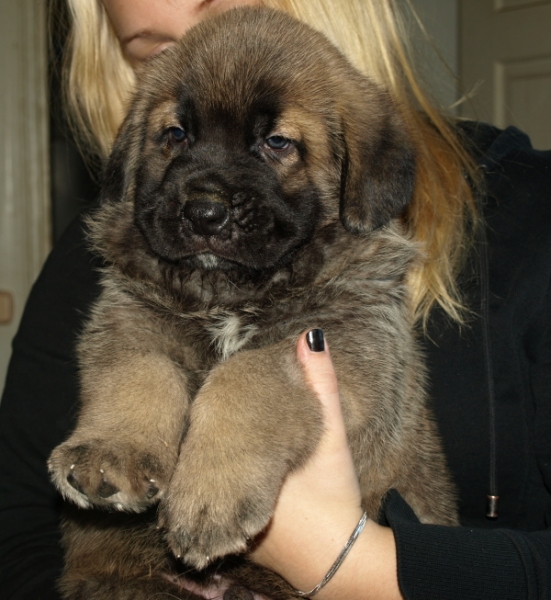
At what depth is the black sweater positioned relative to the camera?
197cm

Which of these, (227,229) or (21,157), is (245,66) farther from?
(21,157)

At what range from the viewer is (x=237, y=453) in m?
1.47

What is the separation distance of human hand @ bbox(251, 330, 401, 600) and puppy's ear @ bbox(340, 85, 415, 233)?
44 centimetres

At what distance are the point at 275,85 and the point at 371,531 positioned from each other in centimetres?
117

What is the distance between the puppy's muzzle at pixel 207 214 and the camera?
1.68m

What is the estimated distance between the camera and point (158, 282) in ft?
6.31

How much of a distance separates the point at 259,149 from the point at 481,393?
948 millimetres

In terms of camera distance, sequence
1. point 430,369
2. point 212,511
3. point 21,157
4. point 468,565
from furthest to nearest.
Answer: point 21,157 < point 430,369 < point 468,565 < point 212,511

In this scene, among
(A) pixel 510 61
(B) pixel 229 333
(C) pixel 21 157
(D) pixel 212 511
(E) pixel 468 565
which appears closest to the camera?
(D) pixel 212 511

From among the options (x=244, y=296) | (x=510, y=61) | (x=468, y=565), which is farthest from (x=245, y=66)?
(x=510, y=61)

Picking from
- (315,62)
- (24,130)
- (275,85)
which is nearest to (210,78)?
(275,85)

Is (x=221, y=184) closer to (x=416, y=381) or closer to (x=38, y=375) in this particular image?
(x=416, y=381)

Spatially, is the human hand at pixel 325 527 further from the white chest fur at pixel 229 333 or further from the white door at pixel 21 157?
the white door at pixel 21 157

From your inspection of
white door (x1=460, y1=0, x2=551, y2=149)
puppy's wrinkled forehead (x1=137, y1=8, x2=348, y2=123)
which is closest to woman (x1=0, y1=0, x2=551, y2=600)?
puppy's wrinkled forehead (x1=137, y1=8, x2=348, y2=123)
